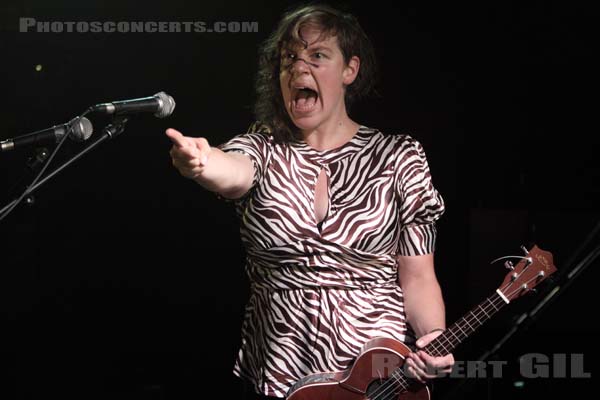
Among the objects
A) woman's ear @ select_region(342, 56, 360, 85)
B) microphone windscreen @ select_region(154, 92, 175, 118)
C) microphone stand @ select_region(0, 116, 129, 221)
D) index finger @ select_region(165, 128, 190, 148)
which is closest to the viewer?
index finger @ select_region(165, 128, 190, 148)

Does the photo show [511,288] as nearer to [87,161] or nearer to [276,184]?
[276,184]

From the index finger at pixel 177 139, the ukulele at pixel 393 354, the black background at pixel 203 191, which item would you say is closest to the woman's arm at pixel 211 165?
the index finger at pixel 177 139

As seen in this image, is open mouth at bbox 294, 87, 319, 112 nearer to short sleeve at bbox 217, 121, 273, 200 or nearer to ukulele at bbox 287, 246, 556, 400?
short sleeve at bbox 217, 121, 273, 200

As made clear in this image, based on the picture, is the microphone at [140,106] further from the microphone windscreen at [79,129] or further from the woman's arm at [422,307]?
the woman's arm at [422,307]

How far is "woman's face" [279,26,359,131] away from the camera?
2186mm

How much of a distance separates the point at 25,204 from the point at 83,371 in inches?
66.2

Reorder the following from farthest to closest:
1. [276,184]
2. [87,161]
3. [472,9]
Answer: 1. [87,161]
2. [472,9]
3. [276,184]

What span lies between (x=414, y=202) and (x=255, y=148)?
476 mm

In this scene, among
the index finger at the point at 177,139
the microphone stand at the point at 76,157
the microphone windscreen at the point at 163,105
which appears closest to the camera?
the index finger at the point at 177,139

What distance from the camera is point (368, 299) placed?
2.12 metres

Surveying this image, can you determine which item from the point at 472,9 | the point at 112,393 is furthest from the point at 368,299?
the point at 112,393

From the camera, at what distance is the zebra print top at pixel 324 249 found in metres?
2.07

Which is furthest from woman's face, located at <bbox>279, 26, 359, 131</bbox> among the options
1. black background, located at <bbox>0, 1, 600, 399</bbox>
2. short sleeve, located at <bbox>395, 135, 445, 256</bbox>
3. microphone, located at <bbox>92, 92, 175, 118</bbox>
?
black background, located at <bbox>0, 1, 600, 399</bbox>

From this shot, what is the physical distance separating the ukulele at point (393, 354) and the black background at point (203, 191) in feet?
2.96
